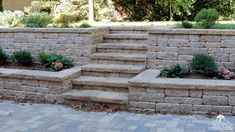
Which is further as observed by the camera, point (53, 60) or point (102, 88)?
point (53, 60)

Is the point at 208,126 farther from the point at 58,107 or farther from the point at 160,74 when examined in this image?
the point at 58,107

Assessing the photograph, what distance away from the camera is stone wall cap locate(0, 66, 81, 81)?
5.94 metres

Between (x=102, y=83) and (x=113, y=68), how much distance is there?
416mm

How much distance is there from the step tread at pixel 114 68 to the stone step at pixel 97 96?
0.50 meters

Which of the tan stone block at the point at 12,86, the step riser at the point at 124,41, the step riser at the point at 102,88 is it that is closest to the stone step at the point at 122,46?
the step riser at the point at 124,41

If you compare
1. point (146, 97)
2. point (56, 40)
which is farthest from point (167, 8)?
point (146, 97)

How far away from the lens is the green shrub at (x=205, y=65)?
5.63m

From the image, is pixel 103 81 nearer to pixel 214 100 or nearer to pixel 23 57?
pixel 214 100

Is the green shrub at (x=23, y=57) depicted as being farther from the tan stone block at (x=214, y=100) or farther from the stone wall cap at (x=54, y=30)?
the tan stone block at (x=214, y=100)

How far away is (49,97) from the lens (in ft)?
19.8

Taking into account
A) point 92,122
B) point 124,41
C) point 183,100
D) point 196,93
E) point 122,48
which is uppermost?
point 124,41

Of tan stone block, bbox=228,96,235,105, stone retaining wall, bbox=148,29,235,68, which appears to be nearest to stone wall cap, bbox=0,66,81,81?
stone retaining wall, bbox=148,29,235,68

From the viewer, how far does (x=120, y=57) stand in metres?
6.50

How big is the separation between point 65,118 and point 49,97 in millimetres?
1001
